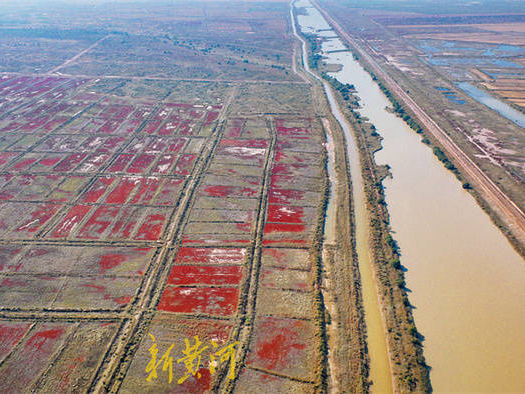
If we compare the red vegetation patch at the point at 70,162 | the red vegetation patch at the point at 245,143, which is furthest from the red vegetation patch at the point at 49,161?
the red vegetation patch at the point at 245,143

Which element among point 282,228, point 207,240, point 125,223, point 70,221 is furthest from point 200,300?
point 70,221

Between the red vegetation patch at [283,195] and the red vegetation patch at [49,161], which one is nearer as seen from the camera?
the red vegetation patch at [283,195]

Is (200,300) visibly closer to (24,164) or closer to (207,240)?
(207,240)

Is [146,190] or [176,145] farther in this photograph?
[176,145]

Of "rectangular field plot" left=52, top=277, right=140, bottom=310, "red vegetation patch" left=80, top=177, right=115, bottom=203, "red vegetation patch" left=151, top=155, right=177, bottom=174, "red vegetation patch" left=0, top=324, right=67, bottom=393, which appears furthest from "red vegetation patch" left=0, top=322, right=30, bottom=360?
"red vegetation patch" left=151, top=155, right=177, bottom=174

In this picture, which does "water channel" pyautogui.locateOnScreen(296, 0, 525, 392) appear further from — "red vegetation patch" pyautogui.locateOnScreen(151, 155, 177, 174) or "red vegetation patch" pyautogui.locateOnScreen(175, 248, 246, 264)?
"red vegetation patch" pyautogui.locateOnScreen(151, 155, 177, 174)

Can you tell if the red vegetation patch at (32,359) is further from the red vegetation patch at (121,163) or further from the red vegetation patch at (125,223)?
the red vegetation patch at (121,163)
